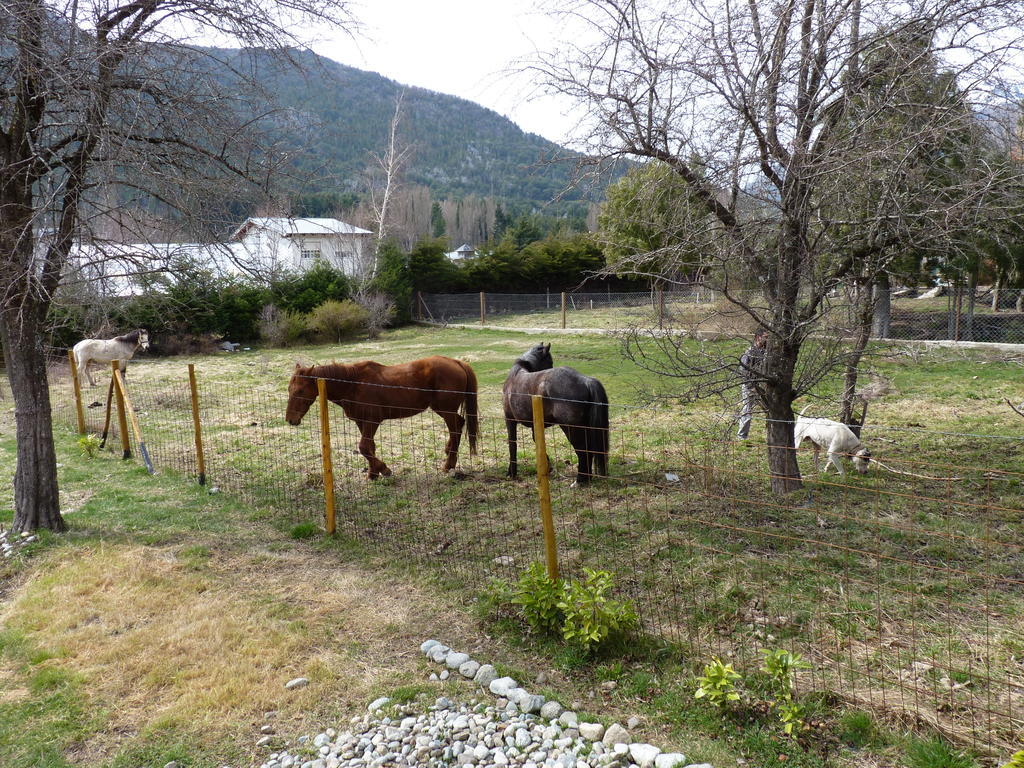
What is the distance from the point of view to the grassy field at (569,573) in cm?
324

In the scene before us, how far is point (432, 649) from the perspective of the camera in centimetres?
389

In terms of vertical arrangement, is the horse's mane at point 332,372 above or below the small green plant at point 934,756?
above

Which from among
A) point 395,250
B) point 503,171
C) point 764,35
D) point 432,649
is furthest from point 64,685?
point 503,171

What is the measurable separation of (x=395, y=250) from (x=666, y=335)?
1078 inches

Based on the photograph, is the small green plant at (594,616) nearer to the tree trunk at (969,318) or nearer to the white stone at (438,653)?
the white stone at (438,653)

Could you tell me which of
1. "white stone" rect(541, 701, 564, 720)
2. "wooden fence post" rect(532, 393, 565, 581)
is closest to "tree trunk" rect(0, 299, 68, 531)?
"wooden fence post" rect(532, 393, 565, 581)

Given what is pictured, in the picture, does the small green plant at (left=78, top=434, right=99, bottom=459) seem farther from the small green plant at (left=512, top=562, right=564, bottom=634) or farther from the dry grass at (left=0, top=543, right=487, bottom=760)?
the small green plant at (left=512, top=562, right=564, bottom=634)

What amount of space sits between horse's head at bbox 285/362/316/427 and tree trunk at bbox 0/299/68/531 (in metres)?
2.24

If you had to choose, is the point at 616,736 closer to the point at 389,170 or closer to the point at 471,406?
the point at 471,406

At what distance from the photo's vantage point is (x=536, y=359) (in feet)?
25.9

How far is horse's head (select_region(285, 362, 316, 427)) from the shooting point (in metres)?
7.36

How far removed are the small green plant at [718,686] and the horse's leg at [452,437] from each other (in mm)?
4733

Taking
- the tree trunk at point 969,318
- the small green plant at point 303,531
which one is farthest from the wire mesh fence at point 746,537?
the tree trunk at point 969,318

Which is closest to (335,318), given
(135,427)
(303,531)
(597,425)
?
(135,427)
